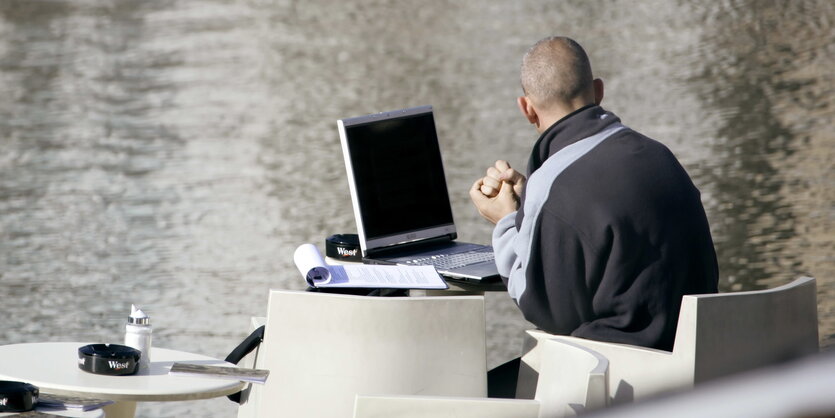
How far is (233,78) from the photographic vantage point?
12.3 metres

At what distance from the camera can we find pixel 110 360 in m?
2.27

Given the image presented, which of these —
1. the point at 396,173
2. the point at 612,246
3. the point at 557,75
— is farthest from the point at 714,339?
the point at 396,173

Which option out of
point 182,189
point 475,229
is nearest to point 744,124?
point 475,229

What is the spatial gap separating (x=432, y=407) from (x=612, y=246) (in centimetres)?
81

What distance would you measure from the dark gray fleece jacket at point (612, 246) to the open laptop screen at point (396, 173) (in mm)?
864

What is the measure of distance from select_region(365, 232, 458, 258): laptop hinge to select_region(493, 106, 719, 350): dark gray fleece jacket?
0.90 metres

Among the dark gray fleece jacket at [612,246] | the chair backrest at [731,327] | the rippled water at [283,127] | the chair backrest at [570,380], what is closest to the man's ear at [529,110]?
the dark gray fleece jacket at [612,246]

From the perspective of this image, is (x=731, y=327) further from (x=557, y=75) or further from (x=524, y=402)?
(x=557, y=75)

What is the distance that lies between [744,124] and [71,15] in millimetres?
11344

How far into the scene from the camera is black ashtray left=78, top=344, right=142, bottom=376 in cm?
227

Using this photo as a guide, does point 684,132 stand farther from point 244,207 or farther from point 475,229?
point 244,207

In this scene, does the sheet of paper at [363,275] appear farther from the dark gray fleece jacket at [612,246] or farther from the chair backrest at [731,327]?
the chair backrest at [731,327]

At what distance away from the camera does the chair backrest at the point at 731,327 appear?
2098 mm

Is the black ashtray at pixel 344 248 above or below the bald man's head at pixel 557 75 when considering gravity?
below
